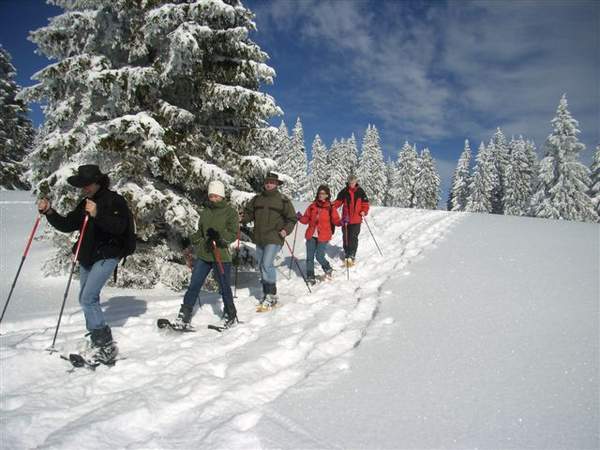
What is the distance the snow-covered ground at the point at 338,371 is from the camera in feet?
10.1

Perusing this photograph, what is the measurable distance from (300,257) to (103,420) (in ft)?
31.9

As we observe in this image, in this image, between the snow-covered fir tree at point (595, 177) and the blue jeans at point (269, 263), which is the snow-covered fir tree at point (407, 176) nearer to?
the snow-covered fir tree at point (595, 177)

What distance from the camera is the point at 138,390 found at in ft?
12.7

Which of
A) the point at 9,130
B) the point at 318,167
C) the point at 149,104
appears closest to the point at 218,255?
the point at 149,104

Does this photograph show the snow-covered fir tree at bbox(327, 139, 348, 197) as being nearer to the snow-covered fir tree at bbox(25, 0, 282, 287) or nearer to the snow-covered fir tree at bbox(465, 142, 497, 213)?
the snow-covered fir tree at bbox(465, 142, 497, 213)

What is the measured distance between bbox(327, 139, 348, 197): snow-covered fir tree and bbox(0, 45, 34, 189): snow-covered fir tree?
42718 millimetres

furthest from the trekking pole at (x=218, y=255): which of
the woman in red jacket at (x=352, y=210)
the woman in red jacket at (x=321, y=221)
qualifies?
the woman in red jacket at (x=352, y=210)

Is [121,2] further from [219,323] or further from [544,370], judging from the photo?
[544,370]

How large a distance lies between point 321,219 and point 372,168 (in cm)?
5664

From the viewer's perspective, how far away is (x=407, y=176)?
6712 cm

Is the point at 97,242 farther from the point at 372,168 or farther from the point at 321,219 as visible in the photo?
the point at 372,168

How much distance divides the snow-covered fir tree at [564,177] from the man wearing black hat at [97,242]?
136ft

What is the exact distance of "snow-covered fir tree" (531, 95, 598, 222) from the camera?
36.4 m

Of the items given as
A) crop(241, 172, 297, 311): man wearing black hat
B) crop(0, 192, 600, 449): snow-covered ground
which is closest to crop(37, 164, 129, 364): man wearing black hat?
crop(0, 192, 600, 449): snow-covered ground
